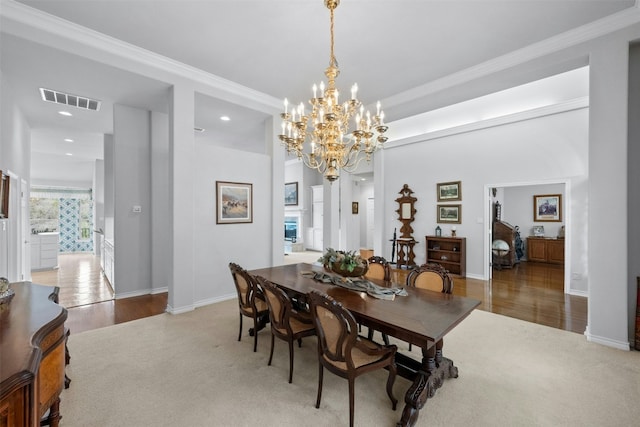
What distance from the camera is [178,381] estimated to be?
227cm

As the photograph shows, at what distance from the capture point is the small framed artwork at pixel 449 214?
6105 millimetres

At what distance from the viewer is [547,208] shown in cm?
734

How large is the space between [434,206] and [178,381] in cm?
588

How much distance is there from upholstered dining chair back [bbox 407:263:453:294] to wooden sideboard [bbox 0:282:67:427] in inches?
104

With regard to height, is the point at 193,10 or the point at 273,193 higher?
the point at 193,10

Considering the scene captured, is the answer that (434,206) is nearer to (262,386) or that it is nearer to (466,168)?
(466,168)

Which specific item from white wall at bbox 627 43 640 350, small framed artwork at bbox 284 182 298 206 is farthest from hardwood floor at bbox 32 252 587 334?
small framed artwork at bbox 284 182 298 206

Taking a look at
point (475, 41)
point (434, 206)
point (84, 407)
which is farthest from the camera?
point (434, 206)

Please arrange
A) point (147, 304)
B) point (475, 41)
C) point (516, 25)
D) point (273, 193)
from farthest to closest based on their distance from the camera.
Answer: point (273, 193), point (147, 304), point (475, 41), point (516, 25)

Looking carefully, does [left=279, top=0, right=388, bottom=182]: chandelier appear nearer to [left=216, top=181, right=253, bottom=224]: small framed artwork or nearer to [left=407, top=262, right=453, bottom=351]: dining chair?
[left=407, top=262, right=453, bottom=351]: dining chair

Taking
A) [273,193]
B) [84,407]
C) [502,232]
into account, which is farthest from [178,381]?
[502,232]

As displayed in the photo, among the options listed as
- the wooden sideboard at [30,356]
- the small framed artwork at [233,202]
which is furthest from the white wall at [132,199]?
the wooden sideboard at [30,356]

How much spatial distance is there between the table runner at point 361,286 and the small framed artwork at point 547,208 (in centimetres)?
710

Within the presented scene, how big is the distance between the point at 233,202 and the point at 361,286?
273 cm
